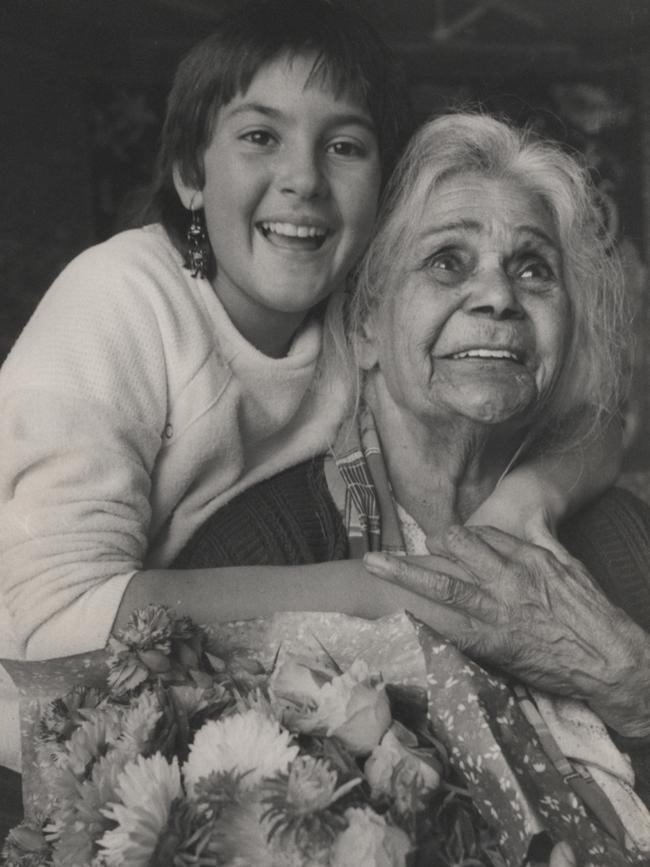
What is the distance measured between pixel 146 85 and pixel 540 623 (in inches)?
33.7

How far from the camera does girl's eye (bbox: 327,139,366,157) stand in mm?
1355

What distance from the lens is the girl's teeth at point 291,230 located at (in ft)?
4.48

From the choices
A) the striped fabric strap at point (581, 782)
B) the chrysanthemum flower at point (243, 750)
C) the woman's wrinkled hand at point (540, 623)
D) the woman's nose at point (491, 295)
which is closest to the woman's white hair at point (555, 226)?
the woman's nose at point (491, 295)

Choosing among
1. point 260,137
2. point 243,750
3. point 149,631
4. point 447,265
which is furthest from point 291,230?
point 243,750

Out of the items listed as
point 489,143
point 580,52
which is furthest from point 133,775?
point 580,52

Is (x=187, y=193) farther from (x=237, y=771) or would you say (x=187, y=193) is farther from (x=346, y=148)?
(x=237, y=771)

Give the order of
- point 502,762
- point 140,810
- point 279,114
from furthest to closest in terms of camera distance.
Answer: point 279,114 → point 502,762 → point 140,810

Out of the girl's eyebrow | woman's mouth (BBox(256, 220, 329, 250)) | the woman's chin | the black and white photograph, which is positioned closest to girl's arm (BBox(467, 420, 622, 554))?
the black and white photograph

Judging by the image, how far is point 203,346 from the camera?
137 cm

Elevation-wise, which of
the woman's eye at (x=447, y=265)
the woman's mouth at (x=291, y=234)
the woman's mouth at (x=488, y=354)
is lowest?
the woman's mouth at (x=488, y=354)

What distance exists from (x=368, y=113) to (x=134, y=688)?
2.59 ft

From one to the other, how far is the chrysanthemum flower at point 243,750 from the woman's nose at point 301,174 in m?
0.67

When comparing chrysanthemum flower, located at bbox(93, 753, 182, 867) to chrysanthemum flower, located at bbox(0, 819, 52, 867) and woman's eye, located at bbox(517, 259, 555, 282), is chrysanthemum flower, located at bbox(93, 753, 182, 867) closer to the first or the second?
chrysanthemum flower, located at bbox(0, 819, 52, 867)

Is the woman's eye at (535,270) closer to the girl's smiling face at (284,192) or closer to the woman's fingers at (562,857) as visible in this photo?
the girl's smiling face at (284,192)
